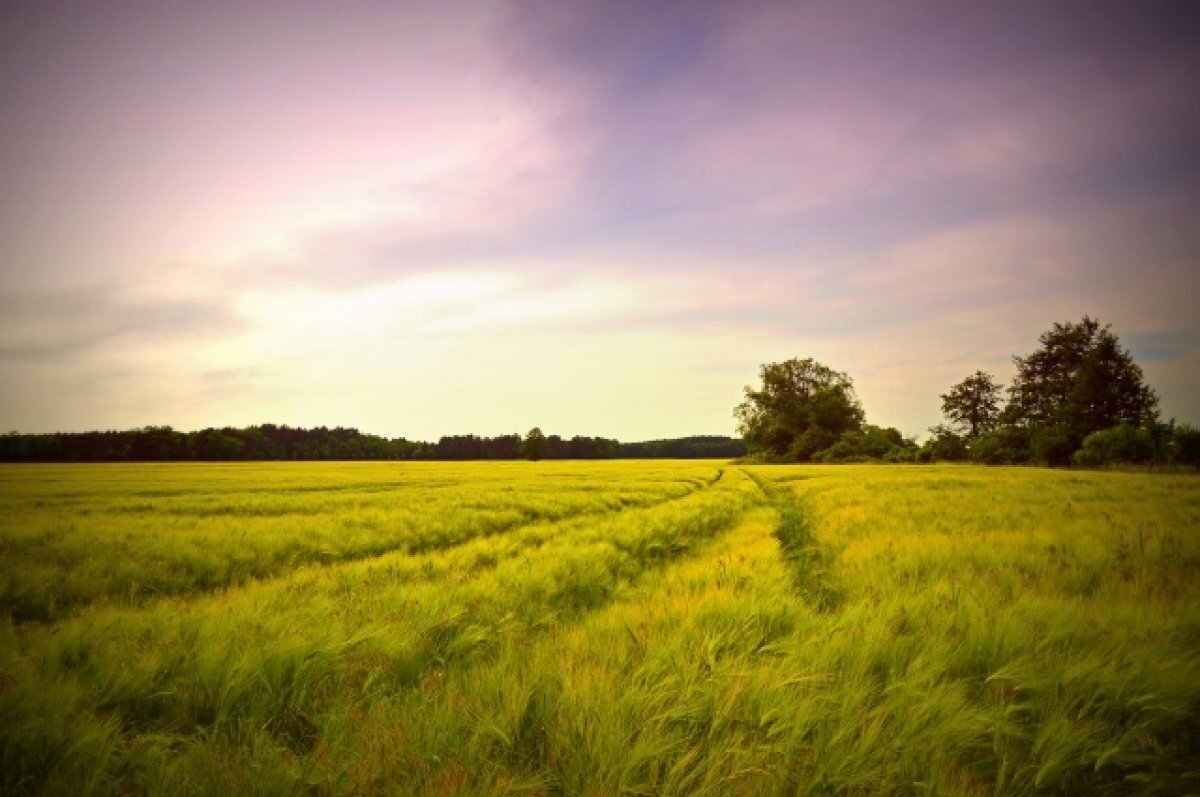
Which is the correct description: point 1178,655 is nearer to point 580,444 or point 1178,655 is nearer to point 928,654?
point 928,654

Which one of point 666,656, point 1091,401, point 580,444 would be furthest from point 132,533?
point 580,444

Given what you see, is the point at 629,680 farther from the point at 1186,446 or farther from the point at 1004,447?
the point at 1004,447

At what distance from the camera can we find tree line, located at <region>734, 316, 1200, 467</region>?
37.7 m

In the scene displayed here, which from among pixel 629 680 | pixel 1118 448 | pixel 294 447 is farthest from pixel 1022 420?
pixel 294 447

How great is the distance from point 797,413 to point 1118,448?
3393 cm

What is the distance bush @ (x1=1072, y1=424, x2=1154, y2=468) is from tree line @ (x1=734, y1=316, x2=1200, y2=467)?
6 centimetres

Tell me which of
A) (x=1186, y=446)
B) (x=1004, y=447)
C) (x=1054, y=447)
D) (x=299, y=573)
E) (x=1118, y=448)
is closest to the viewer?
(x=299, y=573)

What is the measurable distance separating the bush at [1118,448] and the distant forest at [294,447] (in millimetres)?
70048

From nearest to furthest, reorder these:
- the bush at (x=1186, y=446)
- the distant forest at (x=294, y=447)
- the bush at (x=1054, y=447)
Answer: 1. the bush at (x=1186, y=446)
2. the bush at (x=1054, y=447)
3. the distant forest at (x=294, y=447)

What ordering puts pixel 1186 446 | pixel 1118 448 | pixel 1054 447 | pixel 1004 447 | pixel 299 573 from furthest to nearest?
pixel 1004 447, pixel 1054 447, pixel 1118 448, pixel 1186 446, pixel 299 573

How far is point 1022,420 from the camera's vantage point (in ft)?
185

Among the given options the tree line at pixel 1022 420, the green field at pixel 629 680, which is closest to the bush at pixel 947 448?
the tree line at pixel 1022 420

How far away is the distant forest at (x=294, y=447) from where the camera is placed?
9250 cm

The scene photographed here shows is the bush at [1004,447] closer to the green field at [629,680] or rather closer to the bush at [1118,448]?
the bush at [1118,448]
